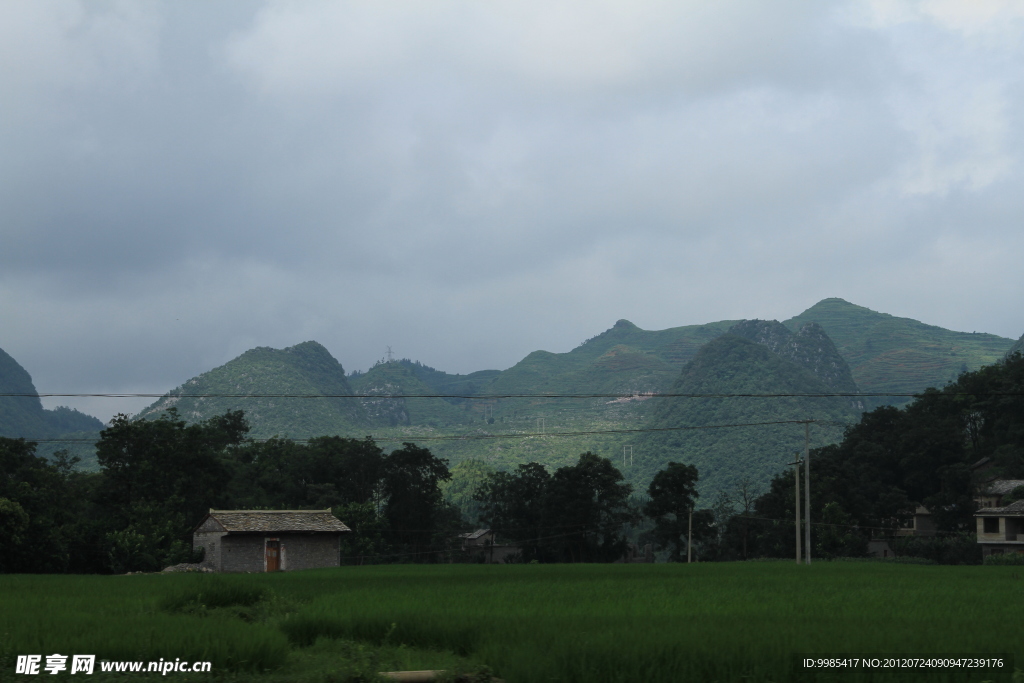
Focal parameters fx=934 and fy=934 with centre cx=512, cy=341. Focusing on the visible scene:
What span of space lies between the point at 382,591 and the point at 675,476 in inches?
2216

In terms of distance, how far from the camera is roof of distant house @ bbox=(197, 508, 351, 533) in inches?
2069

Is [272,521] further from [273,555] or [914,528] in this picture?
[914,528]

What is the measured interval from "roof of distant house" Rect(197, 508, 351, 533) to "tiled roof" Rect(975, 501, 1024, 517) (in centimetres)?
4514

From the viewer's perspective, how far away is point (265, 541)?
172ft

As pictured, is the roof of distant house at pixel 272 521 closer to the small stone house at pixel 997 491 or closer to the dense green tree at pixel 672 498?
the dense green tree at pixel 672 498

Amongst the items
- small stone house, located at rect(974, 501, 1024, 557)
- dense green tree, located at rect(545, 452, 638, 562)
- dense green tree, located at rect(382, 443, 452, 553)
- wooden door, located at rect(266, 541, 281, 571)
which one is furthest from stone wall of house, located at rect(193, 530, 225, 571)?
small stone house, located at rect(974, 501, 1024, 557)

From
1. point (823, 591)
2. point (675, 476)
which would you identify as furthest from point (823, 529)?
point (823, 591)

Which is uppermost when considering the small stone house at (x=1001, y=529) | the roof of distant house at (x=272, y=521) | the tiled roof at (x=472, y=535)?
the roof of distant house at (x=272, y=521)

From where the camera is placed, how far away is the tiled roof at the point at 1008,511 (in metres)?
64.6

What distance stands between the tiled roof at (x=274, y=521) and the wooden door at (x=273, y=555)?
0.82 metres

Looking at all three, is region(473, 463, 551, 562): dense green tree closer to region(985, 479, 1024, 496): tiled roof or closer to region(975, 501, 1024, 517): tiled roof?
region(975, 501, 1024, 517): tiled roof

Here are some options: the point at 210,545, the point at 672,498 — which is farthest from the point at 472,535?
the point at 210,545

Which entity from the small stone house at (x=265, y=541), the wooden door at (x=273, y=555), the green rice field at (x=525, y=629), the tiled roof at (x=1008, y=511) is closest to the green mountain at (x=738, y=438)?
the tiled roof at (x=1008, y=511)

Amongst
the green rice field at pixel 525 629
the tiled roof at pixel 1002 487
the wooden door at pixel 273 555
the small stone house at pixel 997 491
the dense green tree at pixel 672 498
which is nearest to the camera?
the green rice field at pixel 525 629
